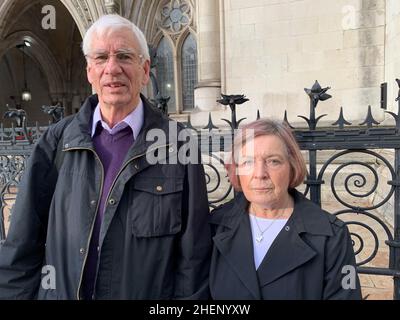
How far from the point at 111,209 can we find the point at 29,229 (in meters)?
0.45

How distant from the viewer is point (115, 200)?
1545 mm

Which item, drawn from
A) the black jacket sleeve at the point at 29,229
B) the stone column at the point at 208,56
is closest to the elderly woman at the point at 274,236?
the black jacket sleeve at the point at 29,229

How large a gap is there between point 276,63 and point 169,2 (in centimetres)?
509

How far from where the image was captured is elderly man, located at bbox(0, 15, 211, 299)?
156 centimetres

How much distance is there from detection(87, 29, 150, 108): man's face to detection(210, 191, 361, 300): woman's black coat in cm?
85

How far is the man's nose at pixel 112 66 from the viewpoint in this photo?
1563 millimetres

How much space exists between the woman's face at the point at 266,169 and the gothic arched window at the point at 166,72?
894cm

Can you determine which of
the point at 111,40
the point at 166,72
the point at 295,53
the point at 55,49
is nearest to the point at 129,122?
the point at 111,40

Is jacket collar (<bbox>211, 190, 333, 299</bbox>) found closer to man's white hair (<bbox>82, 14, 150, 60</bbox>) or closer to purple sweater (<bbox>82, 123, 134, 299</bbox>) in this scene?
purple sweater (<bbox>82, 123, 134, 299</bbox>)

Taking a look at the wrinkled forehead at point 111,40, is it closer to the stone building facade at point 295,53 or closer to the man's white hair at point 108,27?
the man's white hair at point 108,27

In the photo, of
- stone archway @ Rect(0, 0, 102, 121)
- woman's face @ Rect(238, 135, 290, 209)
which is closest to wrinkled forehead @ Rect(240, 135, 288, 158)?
woman's face @ Rect(238, 135, 290, 209)

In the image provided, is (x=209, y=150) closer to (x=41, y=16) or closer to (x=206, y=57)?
(x=206, y=57)

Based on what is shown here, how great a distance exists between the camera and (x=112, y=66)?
5.13 feet
